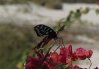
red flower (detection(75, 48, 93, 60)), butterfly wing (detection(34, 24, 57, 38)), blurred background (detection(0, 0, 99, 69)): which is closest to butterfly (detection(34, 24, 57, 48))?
butterfly wing (detection(34, 24, 57, 38))

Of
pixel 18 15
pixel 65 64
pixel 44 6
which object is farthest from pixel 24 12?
pixel 65 64

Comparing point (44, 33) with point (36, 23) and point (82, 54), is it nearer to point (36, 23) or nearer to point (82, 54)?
point (82, 54)

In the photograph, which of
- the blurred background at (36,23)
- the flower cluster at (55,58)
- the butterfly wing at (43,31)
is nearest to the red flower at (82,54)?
the flower cluster at (55,58)

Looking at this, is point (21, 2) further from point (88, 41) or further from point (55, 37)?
point (55, 37)

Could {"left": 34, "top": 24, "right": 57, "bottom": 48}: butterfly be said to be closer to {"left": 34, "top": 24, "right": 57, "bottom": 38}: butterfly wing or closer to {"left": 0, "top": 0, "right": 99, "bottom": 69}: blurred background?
{"left": 34, "top": 24, "right": 57, "bottom": 38}: butterfly wing

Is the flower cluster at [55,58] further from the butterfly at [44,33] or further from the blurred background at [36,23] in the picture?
the blurred background at [36,23]

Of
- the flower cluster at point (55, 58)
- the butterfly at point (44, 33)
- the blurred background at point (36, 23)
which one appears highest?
the butterfly at point (44, 33)
